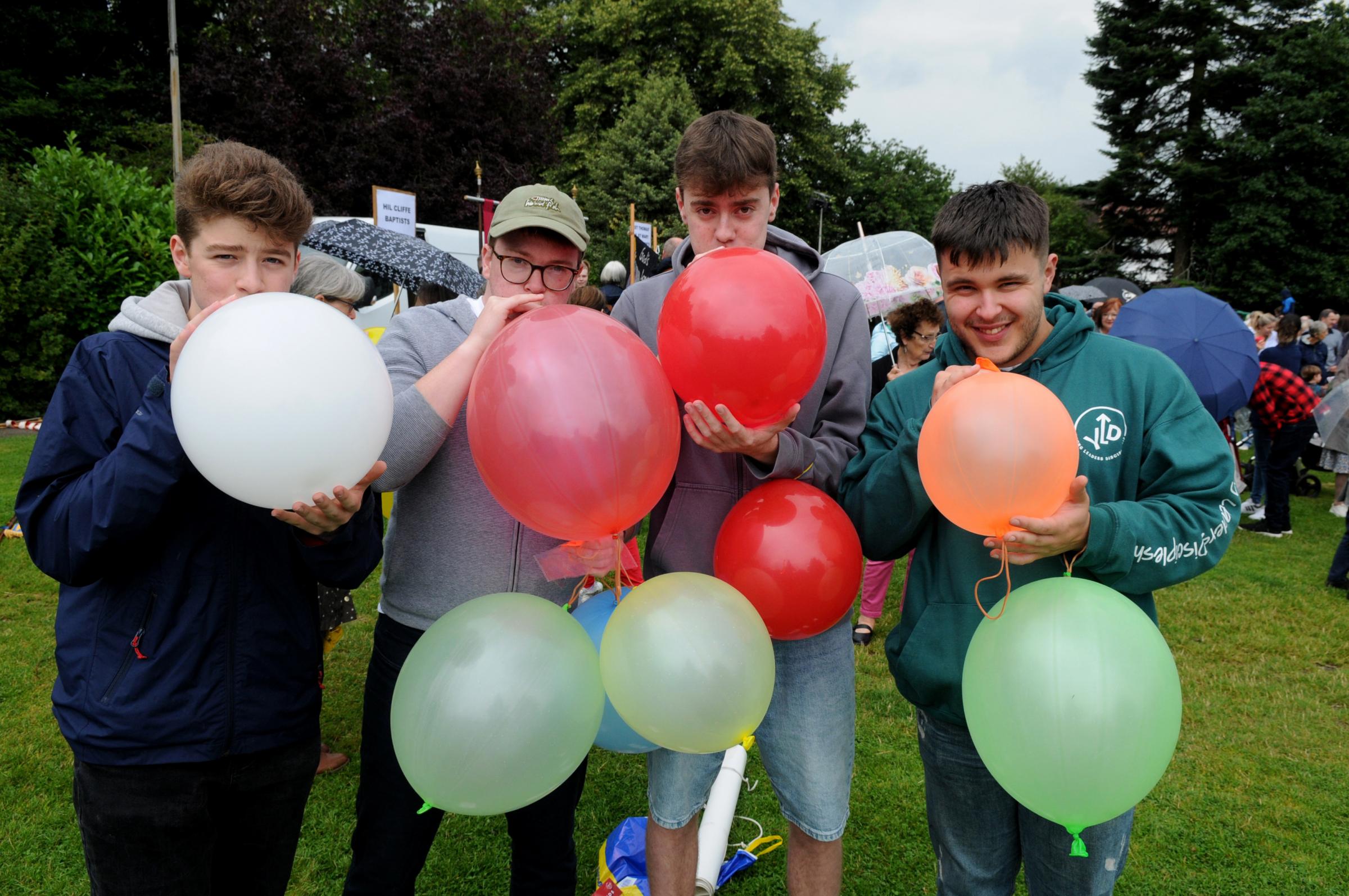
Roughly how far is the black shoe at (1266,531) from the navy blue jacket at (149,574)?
27.8ft

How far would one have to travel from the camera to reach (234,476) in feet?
4.19

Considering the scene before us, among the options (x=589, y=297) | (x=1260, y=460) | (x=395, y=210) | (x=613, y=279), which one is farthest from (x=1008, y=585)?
(x=1260, y=460)

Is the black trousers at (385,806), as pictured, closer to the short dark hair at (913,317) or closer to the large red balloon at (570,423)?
the large red balloon at (570,423)

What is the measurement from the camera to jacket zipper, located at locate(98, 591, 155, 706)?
141cm

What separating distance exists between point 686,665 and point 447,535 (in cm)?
70

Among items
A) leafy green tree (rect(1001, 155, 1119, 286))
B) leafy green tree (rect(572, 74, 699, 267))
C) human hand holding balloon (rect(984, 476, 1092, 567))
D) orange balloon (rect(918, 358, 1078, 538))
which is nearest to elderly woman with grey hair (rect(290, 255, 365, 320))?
orange balloon (rect(918, 358, 1078, 538))

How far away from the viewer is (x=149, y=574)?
4.76 feet

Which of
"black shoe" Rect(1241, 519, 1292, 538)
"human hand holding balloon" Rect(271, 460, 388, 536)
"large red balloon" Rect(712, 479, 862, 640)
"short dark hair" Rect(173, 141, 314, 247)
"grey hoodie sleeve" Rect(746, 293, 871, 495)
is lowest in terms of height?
"black shoe" Rect(1241, 519, 1292, 538)

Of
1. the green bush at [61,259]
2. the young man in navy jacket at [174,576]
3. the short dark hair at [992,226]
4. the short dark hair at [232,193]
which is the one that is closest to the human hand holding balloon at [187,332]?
the young man in navy jacket at [174,576]

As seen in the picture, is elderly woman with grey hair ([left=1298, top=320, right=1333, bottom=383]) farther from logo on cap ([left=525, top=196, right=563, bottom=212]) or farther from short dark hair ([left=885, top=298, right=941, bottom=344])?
logo on cap ([left=525, top=196, right=563, bottom=212])

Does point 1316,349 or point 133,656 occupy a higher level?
point 1316,349

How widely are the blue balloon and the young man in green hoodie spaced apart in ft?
2.03

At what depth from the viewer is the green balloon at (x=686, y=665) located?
1404mm

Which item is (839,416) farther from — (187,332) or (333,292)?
(333,292)
